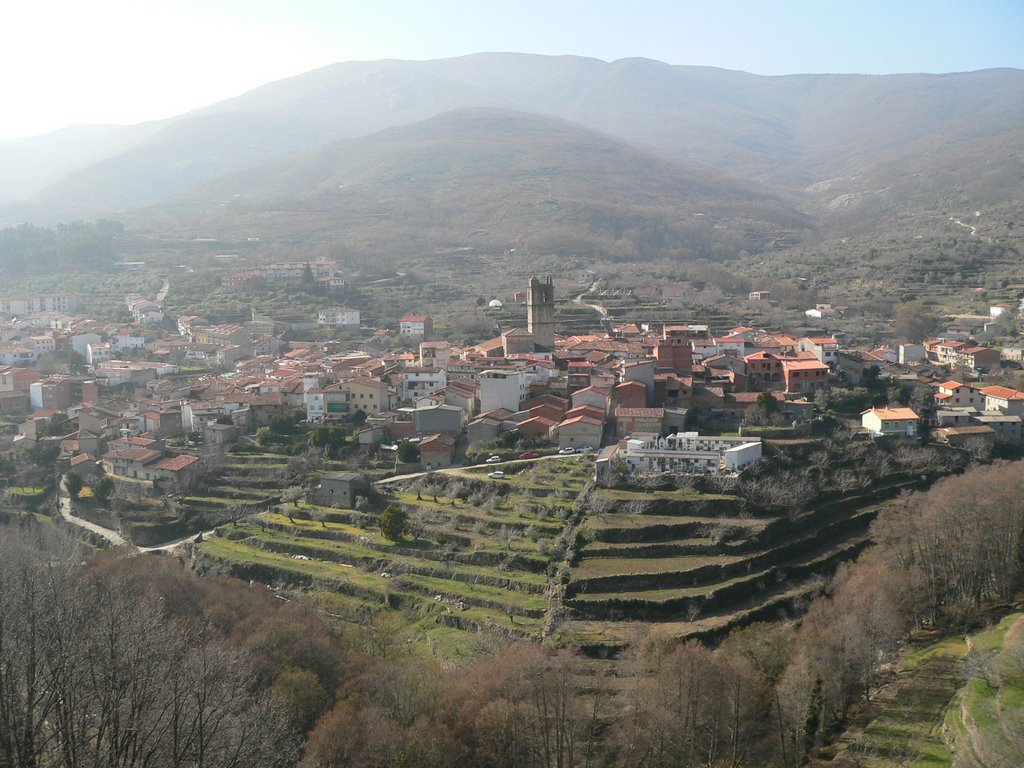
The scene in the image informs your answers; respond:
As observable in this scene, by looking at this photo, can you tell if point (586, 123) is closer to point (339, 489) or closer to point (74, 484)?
point (74, 484)

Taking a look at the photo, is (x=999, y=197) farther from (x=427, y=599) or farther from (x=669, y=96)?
(x=669, y=96)

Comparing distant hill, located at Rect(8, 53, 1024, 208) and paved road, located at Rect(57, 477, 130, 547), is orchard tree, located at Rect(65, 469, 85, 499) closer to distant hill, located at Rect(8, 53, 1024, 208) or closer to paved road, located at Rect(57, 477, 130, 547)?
paved road, located at Rect(57, 477, 130, 547)

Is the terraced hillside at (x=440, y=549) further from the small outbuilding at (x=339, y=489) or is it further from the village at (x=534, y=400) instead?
the village at (x=534, y=400)

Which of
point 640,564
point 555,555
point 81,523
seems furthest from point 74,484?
point 640,564

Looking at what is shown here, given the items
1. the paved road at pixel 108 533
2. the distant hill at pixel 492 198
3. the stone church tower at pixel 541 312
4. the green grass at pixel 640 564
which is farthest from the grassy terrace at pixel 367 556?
the distant hill at pixel 492 198

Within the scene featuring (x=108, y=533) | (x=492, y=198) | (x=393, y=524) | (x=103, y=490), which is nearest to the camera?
(x=393, y=524)
